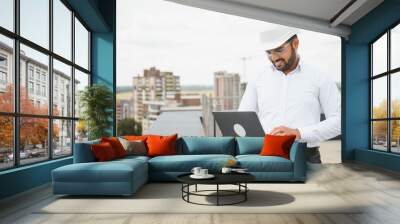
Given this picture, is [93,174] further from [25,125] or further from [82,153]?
[25,125]

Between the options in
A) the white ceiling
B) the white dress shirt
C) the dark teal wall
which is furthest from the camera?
the white dress shirt

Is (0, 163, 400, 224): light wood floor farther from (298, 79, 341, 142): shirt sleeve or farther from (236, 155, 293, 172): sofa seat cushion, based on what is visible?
(298, 79, 341, 142): shirt sleeve

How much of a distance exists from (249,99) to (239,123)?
0.66m

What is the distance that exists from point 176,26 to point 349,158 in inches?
Result: 223

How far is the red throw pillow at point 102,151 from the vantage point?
18.8 feet

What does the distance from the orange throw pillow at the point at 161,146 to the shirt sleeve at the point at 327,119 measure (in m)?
4.06

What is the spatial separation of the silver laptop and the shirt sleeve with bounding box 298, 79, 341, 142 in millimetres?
1056

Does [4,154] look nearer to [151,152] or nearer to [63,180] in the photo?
[63,180]

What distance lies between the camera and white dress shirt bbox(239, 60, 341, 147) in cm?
970

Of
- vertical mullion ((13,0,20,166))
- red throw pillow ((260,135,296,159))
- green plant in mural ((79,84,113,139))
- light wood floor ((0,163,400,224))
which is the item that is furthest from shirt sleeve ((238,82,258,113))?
vertical mullion ((13,0,20,166))

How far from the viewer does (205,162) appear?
610 cm

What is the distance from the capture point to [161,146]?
675 cm

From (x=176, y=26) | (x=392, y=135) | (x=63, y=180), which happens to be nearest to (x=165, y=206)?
(x=63, y=180)

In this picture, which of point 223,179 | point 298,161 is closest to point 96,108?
point 298,161
